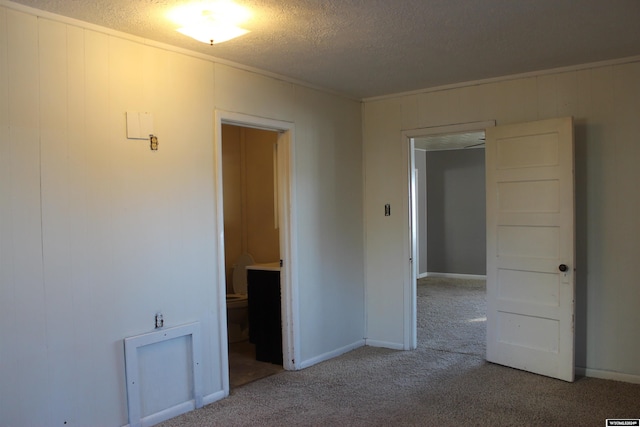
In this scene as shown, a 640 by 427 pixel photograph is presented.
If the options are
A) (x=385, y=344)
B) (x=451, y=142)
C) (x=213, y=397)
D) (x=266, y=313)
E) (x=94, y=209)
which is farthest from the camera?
(x=451, y=142)

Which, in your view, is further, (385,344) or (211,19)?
(385,344)

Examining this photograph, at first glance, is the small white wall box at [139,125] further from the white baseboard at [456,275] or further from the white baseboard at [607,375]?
the white baseboard at [456,275]

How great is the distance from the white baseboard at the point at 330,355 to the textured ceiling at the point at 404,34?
230 centimetres

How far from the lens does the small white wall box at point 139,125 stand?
2941 mm

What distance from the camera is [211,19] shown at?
2.57 meters

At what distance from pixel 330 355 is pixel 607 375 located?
2130 mm

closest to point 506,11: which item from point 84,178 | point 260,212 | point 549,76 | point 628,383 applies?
point 549,76

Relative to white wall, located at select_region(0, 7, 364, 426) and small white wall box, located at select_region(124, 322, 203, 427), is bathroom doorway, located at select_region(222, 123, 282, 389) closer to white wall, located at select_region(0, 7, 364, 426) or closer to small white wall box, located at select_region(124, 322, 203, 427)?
white wall, located at select_region(0, 7, 364, 426)

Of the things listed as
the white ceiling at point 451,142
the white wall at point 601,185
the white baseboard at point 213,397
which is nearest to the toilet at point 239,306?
the white baseboard at point 213,397

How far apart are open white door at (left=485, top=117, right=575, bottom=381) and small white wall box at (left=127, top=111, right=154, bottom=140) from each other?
2608 mm

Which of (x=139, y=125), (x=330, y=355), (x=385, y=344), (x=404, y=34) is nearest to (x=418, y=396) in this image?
(x=330, y=355)

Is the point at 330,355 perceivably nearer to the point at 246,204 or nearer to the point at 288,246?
the point at 288,246

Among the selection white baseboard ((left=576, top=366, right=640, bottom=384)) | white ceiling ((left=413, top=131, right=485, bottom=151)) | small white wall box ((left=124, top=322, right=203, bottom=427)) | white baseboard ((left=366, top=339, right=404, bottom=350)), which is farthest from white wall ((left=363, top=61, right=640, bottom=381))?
white ceiling ((left=413, top=131, right=485, bottom=151))

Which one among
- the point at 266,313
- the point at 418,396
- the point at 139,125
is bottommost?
the point at 418,396
